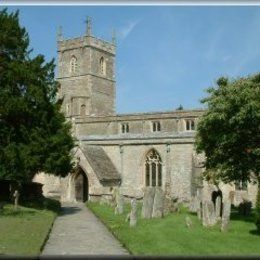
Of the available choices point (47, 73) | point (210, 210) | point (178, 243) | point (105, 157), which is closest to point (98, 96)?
point (105, 157)

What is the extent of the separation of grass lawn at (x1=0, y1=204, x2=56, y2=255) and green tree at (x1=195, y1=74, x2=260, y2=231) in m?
7.61

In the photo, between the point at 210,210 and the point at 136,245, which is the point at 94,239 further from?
the point at 210,210

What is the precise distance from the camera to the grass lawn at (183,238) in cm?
1378

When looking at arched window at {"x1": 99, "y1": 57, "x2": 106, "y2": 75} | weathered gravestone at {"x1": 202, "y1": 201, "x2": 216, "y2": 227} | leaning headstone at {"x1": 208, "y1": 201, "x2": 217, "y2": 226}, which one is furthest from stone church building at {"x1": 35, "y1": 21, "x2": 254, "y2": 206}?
arched window at {"x1": 99, "y1": 57, "x2": 106, "y2": 75}

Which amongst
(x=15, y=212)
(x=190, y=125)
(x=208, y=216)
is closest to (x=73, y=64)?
(x=190, y=125)

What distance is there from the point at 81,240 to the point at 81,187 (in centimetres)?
2314

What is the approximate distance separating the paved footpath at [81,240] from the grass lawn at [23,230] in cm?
30

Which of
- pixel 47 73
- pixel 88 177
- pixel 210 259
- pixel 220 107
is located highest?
pixel 47 73

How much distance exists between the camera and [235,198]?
1451 inches

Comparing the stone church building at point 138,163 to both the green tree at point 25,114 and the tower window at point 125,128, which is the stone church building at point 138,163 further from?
the green tree at point 25,114

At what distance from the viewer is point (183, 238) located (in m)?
16.2

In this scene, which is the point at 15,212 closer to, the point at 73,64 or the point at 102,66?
the point at 73,64

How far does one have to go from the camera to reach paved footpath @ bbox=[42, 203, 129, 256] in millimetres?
13740

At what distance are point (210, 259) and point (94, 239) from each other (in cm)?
507
